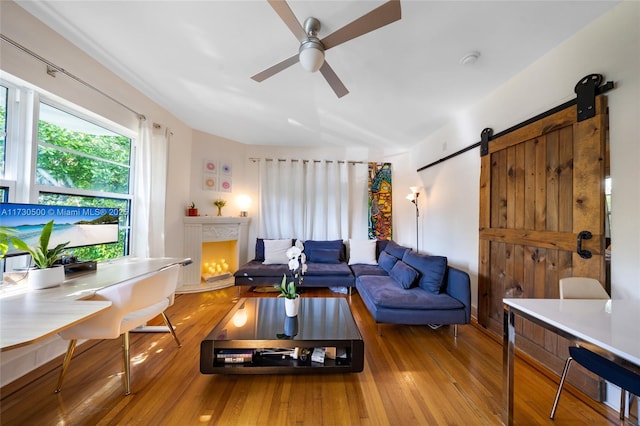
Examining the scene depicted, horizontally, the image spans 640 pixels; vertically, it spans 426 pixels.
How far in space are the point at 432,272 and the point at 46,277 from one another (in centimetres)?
317

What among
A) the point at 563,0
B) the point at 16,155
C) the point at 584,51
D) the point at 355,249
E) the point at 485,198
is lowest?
the point at 355,249

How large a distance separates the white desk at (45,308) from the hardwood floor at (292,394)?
68 centimetres

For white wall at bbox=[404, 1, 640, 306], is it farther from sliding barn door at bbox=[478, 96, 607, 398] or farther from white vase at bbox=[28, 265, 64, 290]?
white vase at bbox=[28, 265, 64, 290]

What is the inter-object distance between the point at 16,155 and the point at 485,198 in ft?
13.7

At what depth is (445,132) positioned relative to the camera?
3.18 m

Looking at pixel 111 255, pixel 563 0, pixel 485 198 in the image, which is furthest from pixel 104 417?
pixel 563 0

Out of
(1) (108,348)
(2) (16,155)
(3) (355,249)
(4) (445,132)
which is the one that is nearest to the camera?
(2) (16,155)

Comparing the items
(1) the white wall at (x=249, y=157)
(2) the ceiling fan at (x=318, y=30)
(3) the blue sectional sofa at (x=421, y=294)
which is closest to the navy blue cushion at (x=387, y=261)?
(3) the blue sectional sofa at (x=421, y=294)

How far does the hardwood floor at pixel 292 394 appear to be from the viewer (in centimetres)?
128

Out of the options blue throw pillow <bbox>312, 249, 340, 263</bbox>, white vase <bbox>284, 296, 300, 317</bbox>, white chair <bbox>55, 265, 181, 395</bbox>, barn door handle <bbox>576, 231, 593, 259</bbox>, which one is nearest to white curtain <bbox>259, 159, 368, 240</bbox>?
blue throw pillow <bbox>312, 249, 340, 263</bbox>

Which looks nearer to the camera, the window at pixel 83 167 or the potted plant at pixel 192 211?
the window at pixel 83 167

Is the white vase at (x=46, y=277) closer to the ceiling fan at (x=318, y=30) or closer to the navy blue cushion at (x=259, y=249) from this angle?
the ceiling fan at (x=318, y=30)

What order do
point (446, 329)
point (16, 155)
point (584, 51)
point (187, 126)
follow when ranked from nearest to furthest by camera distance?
1. point (584, 51)
2. point (16, 155)
3. point (446, 329)
4. point (187, 126)

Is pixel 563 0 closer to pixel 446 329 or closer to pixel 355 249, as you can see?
pixel 446 329
